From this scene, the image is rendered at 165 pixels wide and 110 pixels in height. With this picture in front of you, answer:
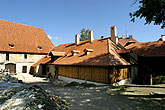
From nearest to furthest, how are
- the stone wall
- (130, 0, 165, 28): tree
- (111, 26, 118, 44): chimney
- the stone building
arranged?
(130, 0, 165, 28): tree → (111, 26, 118, 44): chimney → the stone wall → the stone building

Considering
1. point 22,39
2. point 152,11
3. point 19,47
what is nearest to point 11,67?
point 19,47

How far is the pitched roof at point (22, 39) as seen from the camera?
2186cm

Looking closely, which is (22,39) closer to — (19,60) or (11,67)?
(19,60)

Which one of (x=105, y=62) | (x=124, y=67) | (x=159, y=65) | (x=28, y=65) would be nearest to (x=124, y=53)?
(x=124, y=67)

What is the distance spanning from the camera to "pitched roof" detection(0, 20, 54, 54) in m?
21.9

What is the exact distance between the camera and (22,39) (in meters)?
24.3

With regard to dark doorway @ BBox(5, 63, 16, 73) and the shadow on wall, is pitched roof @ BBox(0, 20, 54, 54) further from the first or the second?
the shadow on wall

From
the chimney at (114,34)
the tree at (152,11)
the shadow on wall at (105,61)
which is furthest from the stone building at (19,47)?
the tree at (152,11)

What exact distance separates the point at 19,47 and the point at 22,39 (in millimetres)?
2721

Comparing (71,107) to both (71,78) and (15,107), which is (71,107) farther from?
(71,78)

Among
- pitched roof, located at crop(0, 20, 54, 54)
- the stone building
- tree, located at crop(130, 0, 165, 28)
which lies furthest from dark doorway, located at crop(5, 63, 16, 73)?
tree, located at crop(130, 0, 165, 28)

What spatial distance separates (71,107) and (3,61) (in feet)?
68.8

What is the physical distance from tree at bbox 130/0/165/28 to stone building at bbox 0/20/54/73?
21924 millimetres

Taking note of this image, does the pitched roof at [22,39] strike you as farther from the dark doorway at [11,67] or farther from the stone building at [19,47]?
the dark doorway at [11,67]
